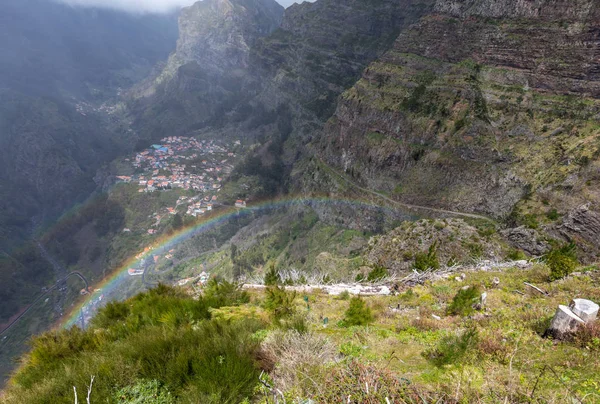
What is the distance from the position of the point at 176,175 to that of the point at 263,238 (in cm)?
5140

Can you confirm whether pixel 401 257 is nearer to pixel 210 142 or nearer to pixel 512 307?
pixel 512 307

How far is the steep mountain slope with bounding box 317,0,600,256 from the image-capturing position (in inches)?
1431

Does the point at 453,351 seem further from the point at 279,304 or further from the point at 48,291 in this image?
the point at 48,291

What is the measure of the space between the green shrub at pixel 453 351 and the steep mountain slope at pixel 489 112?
96.2 feet

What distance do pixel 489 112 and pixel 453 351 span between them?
49038mm

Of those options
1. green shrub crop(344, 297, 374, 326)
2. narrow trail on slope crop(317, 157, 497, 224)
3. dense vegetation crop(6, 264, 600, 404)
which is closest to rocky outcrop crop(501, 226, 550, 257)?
dense vegetation crop(6, 264, 600, 404)

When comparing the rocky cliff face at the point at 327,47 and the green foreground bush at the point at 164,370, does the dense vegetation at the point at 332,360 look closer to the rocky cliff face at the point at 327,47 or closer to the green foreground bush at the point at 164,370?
the green foreground bush at the point at 164,370

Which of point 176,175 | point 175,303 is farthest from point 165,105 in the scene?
point 175,303

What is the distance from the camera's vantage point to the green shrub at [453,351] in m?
5.51

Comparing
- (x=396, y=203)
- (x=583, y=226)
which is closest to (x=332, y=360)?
(x=583, y=226)

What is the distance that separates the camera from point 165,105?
16475 cm

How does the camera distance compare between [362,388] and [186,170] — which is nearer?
[362,388]

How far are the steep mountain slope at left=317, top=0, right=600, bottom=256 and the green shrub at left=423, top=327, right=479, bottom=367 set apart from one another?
29.3 metres

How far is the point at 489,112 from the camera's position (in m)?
44.8
